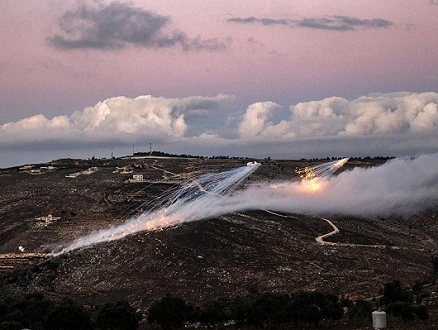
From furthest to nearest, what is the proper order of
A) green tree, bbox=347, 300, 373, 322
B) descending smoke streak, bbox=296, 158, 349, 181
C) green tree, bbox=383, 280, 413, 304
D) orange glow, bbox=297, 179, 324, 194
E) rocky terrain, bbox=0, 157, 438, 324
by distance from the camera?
descending smoke streak, bbox=296, 158, 349, 181 → orange glow, bbox=297, 179, 324, 194 → rocky terrain, bbox=0, 157, 438, 324 → green tree, bbox=383, 280, 413, 304 → green tree, bbox=347, 300, 373, 322

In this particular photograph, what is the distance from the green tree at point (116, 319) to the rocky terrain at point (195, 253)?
19986 mm

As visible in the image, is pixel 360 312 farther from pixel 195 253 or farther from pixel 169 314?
pixel 195 253

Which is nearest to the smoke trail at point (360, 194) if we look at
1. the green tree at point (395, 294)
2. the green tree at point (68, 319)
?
the green tree at point (395, 294)

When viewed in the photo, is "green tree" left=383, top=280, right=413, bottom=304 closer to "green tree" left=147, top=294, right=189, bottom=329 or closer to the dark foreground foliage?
"green tree" left=147, top=294, right=189, bottom=329

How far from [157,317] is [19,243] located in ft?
196

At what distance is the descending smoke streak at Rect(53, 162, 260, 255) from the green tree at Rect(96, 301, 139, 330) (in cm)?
4926

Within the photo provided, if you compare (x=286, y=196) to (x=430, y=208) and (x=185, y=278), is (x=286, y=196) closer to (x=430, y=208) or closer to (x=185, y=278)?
(x=430, y=208)

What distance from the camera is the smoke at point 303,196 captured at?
128 metres

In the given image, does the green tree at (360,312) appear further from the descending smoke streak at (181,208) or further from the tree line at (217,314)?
the descending smoke streak at (181,208)

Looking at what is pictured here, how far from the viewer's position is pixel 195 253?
107 m

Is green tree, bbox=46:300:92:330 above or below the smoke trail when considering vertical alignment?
below

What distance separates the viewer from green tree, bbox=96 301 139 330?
68000 millimetres

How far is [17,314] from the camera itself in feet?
243

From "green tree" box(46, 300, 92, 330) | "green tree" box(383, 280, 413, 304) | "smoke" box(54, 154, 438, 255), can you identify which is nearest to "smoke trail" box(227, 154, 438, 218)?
"smoke" box(54, 154, 438, 255)
